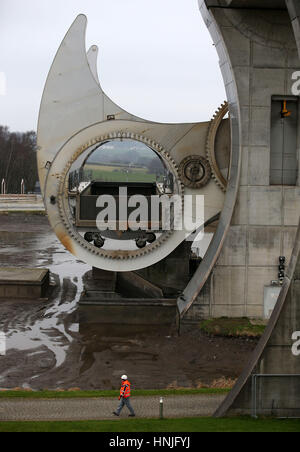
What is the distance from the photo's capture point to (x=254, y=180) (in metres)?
20.2

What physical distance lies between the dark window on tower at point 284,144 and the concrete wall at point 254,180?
0.39m

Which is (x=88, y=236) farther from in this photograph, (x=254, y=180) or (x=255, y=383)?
(x=255, y=383)

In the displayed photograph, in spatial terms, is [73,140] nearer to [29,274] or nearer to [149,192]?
[29,274]

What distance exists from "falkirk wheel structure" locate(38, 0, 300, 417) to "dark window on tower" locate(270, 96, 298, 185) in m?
0.03

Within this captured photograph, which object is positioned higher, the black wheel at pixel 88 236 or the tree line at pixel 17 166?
the tree line at pixel 17 166

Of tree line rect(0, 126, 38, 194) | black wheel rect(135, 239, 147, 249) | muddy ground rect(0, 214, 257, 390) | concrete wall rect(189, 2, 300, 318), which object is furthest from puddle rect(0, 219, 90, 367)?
tree line rect(0, 126, 38, 194)

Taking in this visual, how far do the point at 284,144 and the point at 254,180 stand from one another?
5.24ft

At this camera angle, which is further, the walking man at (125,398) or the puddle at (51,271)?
the puddle at (51,271)

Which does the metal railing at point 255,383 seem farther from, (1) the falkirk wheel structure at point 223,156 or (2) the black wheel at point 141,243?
(2) the black wheel at point 141,243

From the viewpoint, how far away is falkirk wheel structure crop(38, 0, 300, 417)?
775 inches

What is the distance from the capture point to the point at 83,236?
23.4m

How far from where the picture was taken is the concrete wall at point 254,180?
19.5 m

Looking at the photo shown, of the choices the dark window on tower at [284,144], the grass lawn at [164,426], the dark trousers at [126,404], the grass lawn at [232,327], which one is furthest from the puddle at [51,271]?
the dark window on tower at [284,144]

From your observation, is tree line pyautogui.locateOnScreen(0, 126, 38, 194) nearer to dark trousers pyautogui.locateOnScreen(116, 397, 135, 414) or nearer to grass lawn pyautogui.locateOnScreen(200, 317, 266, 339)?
grass lawn pyautogui.locateOnScreen(200, 317, 266, 339)
